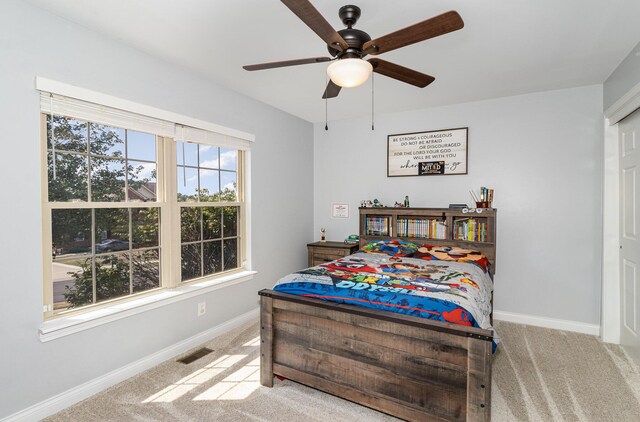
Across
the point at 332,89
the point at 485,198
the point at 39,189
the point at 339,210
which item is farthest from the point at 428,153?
the point at 39,189

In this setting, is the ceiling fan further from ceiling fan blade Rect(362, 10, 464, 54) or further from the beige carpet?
the beige carpet

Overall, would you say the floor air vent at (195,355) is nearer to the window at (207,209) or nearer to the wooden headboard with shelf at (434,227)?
the window at (207,209)

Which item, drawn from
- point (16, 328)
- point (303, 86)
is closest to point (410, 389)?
point (16, 328)

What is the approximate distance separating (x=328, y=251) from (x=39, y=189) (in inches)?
117

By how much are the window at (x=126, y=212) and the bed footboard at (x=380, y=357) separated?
1.14m

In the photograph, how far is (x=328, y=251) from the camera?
13.9ft

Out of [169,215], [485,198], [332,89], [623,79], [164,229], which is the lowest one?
[164,229]

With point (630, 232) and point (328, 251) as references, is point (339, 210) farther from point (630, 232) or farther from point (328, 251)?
point (630, 232)

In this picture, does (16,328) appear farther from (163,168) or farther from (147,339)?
(163,168)

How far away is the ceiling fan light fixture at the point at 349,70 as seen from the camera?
1.67 metres

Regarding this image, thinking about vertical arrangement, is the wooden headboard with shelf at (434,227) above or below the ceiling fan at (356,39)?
below

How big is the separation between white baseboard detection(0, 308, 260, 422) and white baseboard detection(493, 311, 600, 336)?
3.02 m

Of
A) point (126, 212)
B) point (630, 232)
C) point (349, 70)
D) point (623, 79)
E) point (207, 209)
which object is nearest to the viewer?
point (349, 70)

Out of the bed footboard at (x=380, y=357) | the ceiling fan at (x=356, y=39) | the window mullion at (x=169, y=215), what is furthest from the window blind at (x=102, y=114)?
the bed footboard at (x=380, y=357)
